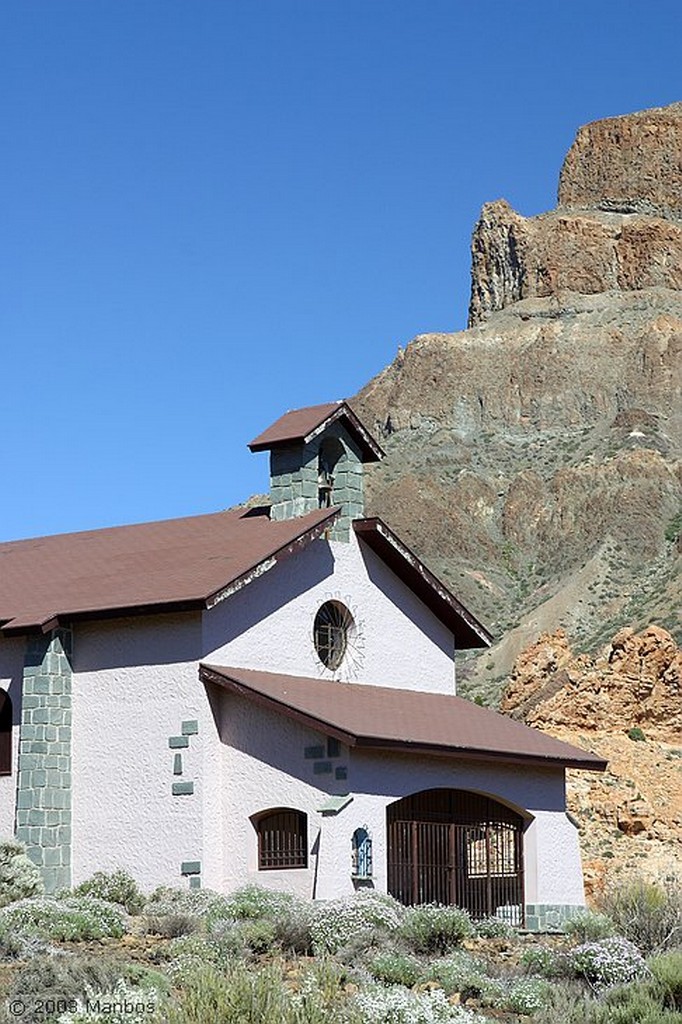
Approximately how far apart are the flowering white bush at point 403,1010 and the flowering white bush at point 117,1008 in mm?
1717

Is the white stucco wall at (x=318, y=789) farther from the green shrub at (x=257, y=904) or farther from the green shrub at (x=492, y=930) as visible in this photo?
the green shrub at (x=492, y=930)

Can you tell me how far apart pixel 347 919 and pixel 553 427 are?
10746 centimetres

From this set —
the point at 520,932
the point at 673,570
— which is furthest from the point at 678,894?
the point at 673,570

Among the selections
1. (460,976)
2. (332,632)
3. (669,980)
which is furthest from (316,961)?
(332,632)

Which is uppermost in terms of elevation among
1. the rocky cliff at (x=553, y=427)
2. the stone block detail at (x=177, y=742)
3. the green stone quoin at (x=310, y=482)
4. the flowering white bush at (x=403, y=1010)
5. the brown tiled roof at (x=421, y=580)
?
the rocky cliff at (x=553, y=427)

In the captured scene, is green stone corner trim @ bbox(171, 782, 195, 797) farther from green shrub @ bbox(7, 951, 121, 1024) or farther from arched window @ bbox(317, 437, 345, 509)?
green shrub @ bbox(7, 951, 121, 1024)

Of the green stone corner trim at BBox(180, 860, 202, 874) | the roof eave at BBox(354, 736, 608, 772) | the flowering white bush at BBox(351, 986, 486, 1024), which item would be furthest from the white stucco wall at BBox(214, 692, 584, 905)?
the flowering white bush at BBox(351, 986, 486, 1024)

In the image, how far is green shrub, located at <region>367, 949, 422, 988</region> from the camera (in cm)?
1938

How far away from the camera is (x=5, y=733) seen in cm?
3005

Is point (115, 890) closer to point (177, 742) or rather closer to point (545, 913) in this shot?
point (177, 742)

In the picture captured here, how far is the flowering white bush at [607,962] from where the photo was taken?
19094mm

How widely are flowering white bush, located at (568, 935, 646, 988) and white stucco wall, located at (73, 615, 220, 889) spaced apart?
9.03 meters

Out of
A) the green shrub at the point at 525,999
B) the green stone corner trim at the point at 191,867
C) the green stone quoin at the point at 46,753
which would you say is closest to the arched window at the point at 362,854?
the green stone corner trim at the point at 191,867

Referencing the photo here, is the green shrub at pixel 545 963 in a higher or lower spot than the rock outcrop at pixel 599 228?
lower
